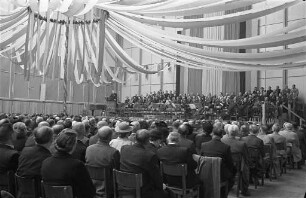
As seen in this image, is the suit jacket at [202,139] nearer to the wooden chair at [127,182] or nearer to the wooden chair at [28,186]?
the wooden chair at [127,182]

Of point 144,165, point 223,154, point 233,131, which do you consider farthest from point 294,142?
point 144,165

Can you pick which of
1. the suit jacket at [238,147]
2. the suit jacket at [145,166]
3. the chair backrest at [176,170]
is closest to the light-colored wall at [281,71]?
the suit jacket at [238,147]

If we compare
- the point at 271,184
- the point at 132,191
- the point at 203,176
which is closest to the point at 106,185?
the point at 132,191

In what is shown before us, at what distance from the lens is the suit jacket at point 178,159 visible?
407 centimetres

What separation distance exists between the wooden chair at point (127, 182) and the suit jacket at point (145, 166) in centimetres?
11

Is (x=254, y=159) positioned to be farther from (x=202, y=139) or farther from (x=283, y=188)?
(x=202, y=139)

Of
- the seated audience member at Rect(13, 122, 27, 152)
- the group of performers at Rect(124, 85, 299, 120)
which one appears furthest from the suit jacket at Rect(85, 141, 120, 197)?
the group of performers at Rect(124, 85, 299, 120)

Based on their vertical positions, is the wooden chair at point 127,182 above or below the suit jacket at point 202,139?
below

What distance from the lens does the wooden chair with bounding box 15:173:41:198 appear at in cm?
330

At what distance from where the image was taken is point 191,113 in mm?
15000

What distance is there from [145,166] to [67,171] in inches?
35.6

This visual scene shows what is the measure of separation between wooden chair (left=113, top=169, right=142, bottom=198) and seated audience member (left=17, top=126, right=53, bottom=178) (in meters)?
0.73

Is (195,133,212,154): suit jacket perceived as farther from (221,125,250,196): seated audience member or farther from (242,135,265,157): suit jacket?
(242,135,265,157): suit jacket

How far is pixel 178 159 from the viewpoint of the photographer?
408 cm
